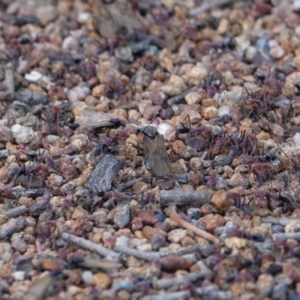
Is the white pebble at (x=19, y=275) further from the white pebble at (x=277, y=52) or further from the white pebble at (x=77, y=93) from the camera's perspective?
the white pebble at (x=277, y=52)

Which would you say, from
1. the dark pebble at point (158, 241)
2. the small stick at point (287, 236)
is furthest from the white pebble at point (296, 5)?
the dark pebble at point (158, 241)

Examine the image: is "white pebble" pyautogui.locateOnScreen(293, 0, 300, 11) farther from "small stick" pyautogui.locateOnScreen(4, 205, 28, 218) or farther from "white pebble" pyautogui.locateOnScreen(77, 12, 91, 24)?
"small stick" pyautogui.locateOnScreen(4, 205, 28, 218)

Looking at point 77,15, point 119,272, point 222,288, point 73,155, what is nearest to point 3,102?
point 73,155

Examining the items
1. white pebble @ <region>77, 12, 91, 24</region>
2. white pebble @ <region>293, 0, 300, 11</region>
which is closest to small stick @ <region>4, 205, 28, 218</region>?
white pebble @ <region>77, 12, 91, 24</region>

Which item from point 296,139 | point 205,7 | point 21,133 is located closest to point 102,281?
point 21,133

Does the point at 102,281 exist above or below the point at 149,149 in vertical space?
below

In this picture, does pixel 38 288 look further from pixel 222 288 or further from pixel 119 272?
pixel 222 288

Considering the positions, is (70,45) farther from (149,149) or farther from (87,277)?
(87,277)
